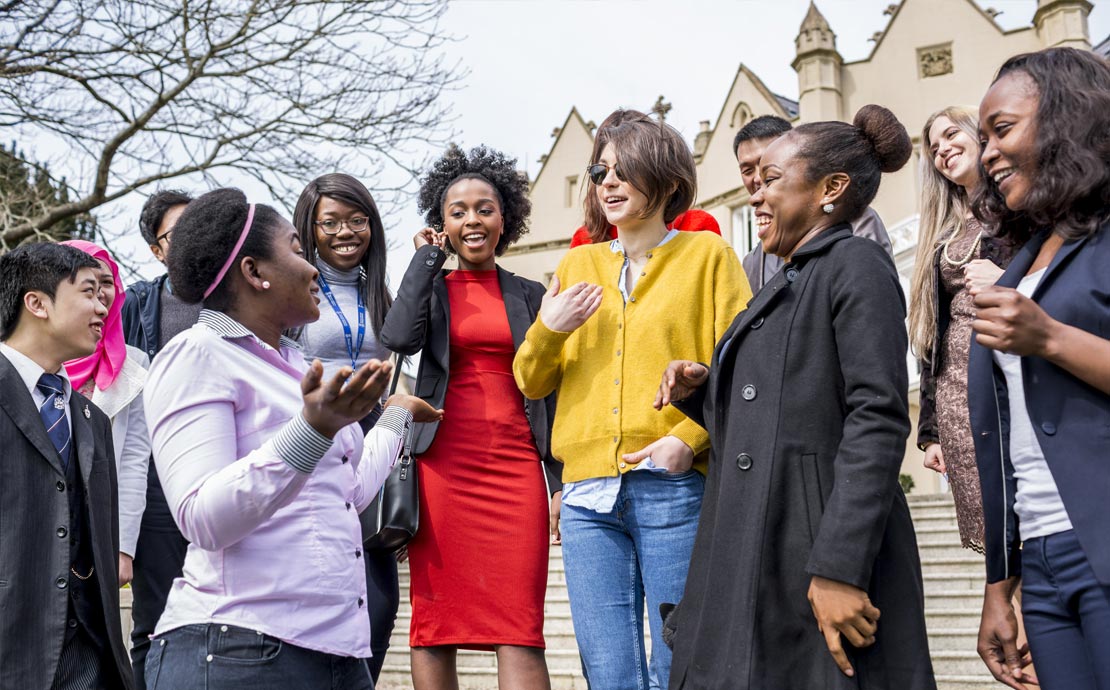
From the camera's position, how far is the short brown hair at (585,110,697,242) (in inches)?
143

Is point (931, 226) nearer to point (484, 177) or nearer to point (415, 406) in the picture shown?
point (484, 177)

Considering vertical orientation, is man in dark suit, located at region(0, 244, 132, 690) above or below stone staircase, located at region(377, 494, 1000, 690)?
above

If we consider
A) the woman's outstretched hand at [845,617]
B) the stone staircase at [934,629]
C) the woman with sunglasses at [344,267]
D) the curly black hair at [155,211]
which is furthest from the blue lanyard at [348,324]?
the stone staircase at [934,629]

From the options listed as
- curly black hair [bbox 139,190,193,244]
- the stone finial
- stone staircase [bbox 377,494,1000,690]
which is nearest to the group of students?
curly black hair [bbox 139,190,193,244]

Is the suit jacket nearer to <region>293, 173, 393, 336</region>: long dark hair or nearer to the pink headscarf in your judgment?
the pink headscarf

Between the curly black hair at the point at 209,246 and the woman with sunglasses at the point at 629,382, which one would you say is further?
the woman with sunglasses at the point at 629,382

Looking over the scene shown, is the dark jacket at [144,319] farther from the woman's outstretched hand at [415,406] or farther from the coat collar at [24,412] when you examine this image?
the woman's outstretched hand at [415,406]

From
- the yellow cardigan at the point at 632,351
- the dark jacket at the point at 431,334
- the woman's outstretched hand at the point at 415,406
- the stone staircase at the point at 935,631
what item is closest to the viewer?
the woman's outstretched hand at the point at 415,406

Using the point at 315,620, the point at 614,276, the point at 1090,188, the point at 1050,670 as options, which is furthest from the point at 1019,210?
the point at 315,620

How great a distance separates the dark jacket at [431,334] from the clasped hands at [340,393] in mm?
1697

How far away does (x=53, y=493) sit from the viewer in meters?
3.19

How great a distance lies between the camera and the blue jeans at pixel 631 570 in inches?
126

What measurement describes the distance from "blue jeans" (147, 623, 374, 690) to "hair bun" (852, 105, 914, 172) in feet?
6.46

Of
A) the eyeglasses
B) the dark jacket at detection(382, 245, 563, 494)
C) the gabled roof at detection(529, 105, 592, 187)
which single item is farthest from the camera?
the gabled roof at detection(529, 105, 592, 187)
